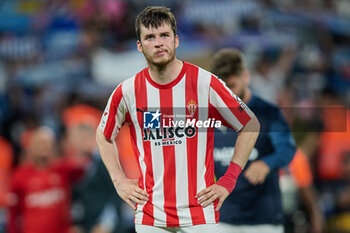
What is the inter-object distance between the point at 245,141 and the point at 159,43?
72 cm

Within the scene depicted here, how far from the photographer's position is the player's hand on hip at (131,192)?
3395 millimetres

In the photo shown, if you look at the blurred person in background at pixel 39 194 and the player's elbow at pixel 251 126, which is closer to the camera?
the player's elbow at pixel 251 126

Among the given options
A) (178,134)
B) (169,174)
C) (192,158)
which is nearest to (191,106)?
(178,134)

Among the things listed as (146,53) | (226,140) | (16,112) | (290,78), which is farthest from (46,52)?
(146,53)

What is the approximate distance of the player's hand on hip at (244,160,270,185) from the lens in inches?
163

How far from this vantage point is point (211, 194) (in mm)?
3350

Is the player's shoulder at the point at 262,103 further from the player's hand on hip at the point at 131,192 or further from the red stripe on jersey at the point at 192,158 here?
the player's hand on hip at the point at 131,192

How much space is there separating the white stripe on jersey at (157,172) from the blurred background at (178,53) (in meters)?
3.63

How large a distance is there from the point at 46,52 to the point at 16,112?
3.71ft

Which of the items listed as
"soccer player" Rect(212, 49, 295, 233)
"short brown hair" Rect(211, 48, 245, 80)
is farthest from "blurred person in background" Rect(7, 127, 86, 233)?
"short brown hair" Rect(211, 48, 245, 80)

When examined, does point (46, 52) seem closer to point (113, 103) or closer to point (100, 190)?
point (100, 190)

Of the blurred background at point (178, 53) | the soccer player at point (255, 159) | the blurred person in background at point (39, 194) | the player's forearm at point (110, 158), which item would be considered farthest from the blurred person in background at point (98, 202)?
the player's forearm at point (110, 158)

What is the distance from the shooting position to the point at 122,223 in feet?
21.1

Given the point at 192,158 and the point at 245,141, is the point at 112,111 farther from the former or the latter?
the point at 245,141
